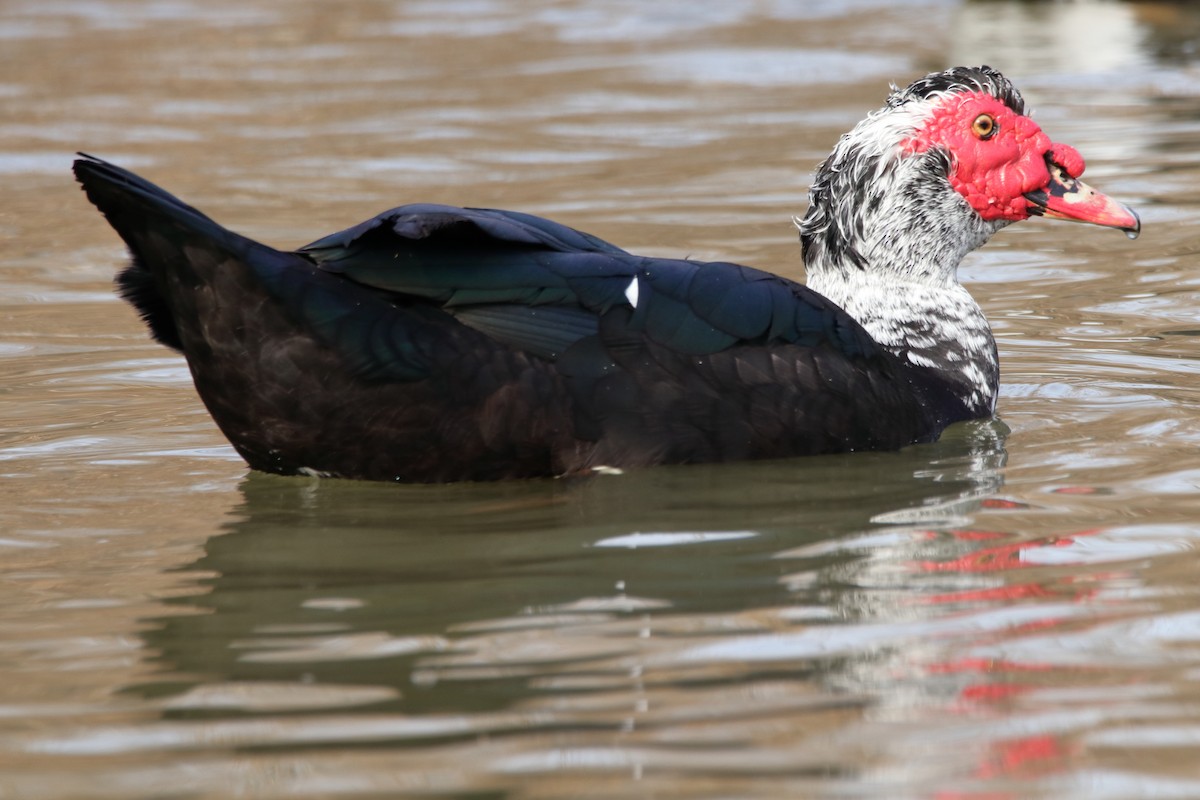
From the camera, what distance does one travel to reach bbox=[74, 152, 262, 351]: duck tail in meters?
4.52

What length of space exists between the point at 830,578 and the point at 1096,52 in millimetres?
10111

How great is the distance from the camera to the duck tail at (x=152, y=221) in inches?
178

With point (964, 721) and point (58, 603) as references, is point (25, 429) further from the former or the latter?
Result: point (964, 721)

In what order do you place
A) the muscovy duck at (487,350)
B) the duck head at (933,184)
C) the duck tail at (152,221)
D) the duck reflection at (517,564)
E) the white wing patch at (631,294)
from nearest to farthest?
the duck reflection at (517,564) < the duck tail at (152,221) < the muscovy duck at (487,350) < the white wing patch at (631,294) < the duck head at (933,184)

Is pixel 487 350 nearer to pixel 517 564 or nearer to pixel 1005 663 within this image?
pixel 517 564

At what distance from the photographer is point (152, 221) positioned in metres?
4.62

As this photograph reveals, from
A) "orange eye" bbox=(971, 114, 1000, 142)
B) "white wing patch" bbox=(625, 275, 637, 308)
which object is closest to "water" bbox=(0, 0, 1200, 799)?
"white wing patch" bbox=(625, 275, 637, 308)

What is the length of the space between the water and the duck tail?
0.71 m

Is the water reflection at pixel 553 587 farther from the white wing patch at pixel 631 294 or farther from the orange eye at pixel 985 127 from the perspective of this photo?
the orange eye at pixel 985 127

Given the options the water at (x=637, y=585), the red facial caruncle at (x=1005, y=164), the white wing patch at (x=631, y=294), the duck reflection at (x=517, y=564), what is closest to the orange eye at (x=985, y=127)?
the red facial caruncle at (x=1005, y=164)

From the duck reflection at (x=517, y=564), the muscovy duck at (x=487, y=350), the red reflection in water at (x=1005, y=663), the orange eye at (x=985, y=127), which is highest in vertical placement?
the orange eye at (x=985, y=127)

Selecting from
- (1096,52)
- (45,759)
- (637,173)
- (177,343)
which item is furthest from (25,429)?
(1096,52)

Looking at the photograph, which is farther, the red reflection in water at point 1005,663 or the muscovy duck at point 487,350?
the muscovy duck at point 487,350

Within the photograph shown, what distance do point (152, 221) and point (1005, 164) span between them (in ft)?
9.14
